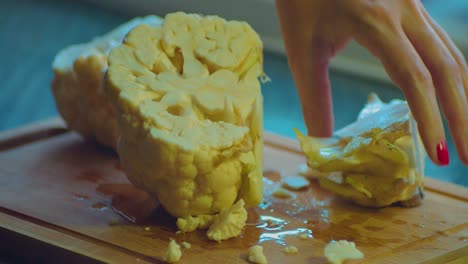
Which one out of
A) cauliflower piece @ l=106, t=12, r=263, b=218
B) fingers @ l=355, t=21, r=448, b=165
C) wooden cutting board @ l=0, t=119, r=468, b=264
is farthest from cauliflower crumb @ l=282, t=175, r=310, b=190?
fingers @ l=355, t=21, r=448, b=165

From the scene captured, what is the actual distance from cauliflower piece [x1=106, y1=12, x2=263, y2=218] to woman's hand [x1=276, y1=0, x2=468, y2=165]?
121 mm

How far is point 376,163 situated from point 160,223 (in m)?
0.41

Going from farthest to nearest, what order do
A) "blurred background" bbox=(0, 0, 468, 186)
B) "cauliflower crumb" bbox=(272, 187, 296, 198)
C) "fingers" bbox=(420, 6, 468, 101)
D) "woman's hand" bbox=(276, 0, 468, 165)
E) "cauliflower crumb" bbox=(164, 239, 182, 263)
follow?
"blurred background" bbox=(0, 0, 468, 186), "cauliflower crumb" bbox=(272, 187, 296, 198), "fingers" bbox=(420, 6, 468, 101), "woman's hand" bbox=(276, 0, 468, 165), "cauliflower crumb" bbox=(164, 239, 182, 263)

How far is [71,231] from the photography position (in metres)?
1.38

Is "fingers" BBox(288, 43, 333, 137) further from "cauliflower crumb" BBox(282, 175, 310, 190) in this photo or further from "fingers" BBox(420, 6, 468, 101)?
"fingers" BBox(420, 6, 468, 101)

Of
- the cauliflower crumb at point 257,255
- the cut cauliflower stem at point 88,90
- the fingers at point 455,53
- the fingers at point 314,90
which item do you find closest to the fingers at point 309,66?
the fingers at point 314,90

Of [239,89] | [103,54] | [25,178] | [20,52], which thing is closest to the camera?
[239,89]

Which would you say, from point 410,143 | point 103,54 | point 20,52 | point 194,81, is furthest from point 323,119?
point 20,52

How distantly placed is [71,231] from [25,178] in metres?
0.29

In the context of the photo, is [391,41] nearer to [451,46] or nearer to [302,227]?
[451,46]

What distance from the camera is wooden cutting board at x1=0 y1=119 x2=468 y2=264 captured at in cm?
132

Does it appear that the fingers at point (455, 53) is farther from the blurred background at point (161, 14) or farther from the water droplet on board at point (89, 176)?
the water droplet on board at point (89, 176)

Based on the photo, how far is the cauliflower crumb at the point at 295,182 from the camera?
1.61 meters

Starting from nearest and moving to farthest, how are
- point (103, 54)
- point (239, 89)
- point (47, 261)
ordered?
1. point (47, 261)
2. point (239, 89)
3. point (103, 54)
